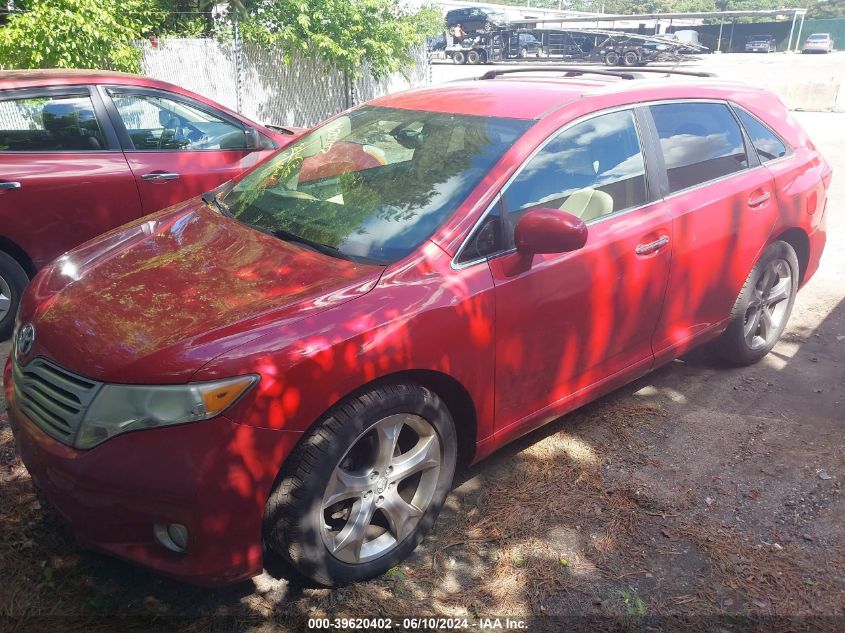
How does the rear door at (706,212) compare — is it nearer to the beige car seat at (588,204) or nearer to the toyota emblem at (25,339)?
the beige car seat at (588,204)

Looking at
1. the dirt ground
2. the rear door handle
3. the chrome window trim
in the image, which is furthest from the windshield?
the rear door handle

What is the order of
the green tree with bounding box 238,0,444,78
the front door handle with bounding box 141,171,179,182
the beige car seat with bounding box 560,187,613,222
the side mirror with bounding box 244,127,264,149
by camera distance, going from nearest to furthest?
the beige car seat with bounding box 560,187,613,222, the front door handle with bounding box 141,171,179,182, the side mirror with bounding box 244,127,264,149, the green tree with bounding box 238,0,444,78

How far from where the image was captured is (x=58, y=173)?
5008mm

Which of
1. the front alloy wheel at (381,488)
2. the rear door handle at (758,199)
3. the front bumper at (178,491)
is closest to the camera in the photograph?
the front bumper at (178,491)

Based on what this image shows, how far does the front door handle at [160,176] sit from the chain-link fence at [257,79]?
22.7 feet

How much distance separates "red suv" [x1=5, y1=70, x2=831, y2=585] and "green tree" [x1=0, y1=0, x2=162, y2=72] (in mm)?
6443

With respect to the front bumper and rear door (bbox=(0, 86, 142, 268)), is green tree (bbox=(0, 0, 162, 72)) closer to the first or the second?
rear door (bbox=(0, 86, 142, 268))

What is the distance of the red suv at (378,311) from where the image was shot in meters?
2.43

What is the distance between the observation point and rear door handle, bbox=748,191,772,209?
4.23 meters

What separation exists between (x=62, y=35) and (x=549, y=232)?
827cm

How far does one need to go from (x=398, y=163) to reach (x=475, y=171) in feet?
1.48

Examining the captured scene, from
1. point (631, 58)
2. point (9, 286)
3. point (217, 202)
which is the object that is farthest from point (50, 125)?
point (631, 58)

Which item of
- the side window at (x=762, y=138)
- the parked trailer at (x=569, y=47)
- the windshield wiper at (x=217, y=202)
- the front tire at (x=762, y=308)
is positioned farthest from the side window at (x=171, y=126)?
the parked trailer at (x=569, y=47)

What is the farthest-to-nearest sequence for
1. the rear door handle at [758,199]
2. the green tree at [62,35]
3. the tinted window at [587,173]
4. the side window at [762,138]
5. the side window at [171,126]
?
the green tree at [62,35] < the side window at [171,126] < the side window at [762,138] < the rear door handle at [758,199] < the tinted window at [587,173]
